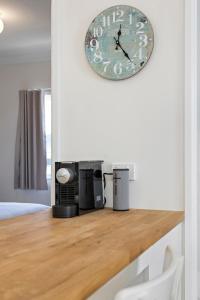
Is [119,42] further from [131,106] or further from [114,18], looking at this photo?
[131,106]

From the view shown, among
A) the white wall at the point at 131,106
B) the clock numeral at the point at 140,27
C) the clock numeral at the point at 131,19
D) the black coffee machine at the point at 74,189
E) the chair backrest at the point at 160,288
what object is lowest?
the chair backrest at the point at 160,288

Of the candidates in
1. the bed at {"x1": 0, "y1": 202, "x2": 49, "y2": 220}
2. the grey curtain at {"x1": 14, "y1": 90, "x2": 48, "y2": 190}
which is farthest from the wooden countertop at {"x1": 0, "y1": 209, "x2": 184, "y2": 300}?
the grey curtain at {"x1": 14, "y1": 90, "x2": 48, "y2": 190}

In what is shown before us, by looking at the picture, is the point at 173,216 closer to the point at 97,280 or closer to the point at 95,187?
the point at 95,187

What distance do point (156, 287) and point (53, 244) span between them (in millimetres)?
418

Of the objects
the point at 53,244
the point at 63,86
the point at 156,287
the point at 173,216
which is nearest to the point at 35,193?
the point at 63,86

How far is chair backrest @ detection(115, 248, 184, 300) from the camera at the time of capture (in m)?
0.76

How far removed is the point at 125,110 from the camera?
6.46ft

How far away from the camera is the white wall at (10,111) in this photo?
5520mm

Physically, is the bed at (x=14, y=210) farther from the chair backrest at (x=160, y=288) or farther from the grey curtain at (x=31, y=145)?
the chair backrest at (x=160, y=288)

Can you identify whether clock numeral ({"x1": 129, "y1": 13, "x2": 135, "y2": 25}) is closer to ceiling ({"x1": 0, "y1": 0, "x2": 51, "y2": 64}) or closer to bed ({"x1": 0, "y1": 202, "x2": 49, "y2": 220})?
ceiling ({"x1": 0, "y1": 0, "x2": 51, "y2": 64})

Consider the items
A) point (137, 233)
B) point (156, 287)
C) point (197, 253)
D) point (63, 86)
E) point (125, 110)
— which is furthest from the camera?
point (63, 86)

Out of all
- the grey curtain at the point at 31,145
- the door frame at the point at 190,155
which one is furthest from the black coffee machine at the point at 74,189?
the grey curtain at the point at 31,145

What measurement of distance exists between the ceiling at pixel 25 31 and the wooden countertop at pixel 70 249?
2592 millimetres

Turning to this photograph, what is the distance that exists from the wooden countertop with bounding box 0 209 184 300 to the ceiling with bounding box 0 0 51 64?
2.59 metres
